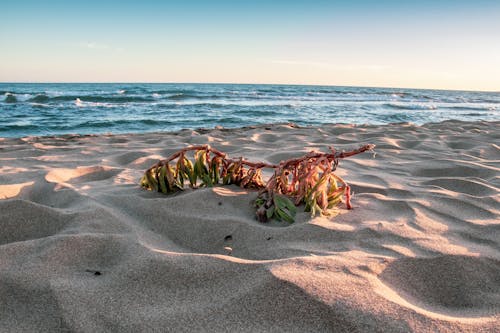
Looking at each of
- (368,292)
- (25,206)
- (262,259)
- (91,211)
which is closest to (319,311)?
(368,292)

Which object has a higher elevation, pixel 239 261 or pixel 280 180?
pixel 280 180

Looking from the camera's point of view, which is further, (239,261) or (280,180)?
(280,180)

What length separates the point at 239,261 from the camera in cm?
128

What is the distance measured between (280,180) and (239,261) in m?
0.66

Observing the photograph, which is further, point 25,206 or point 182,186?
point 182,186

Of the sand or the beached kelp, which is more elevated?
the beached kelp

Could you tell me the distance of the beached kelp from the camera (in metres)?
1.73

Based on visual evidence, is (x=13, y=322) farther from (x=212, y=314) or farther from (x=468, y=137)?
(x=468, y=137)

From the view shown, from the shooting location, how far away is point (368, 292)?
43.6 inches

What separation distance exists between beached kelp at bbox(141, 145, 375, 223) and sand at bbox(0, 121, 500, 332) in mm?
68

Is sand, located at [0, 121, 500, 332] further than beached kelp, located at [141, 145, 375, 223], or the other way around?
beached kelp, located at [141, 145, 375, 223]

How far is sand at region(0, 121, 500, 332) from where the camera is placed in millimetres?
1021

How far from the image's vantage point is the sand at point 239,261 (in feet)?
3.35

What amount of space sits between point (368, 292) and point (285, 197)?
29.1 inches
